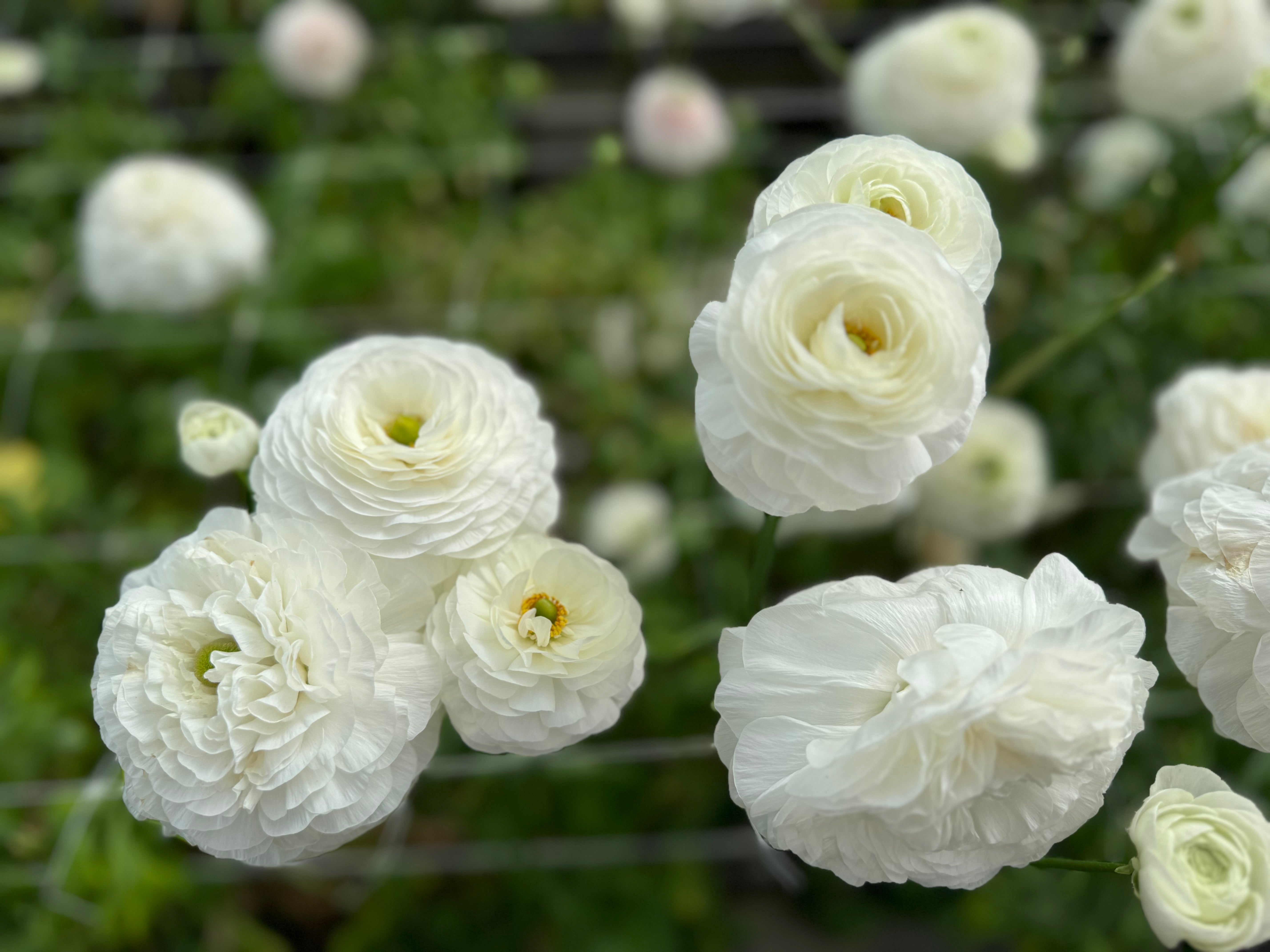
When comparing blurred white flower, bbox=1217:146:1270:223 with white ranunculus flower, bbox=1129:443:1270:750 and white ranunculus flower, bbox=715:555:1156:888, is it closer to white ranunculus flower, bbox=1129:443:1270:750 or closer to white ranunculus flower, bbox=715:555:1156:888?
white ranunculus flower, bbox=1129:443:1270:750

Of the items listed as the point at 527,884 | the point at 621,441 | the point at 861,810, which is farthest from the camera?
the point at 621,441

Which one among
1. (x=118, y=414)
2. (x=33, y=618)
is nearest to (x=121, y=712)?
(x=33, y=618)

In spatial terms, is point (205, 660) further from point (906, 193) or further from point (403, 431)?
point (906, 193)

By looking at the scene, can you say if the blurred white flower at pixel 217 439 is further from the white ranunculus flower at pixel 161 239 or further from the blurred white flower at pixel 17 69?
the blurred white flower at pixel 17 69

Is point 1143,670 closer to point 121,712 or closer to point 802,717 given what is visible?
point 802,717

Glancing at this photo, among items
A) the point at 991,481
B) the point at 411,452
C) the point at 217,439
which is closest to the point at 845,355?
the point at 411,452

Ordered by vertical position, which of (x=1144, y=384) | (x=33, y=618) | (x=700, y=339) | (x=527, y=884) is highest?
(x=700, y=339)

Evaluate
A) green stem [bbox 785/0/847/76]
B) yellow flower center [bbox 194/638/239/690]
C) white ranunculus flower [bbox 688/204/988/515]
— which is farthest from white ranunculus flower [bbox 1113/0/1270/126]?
yellow flower center [bbox 194/638/239/690]
